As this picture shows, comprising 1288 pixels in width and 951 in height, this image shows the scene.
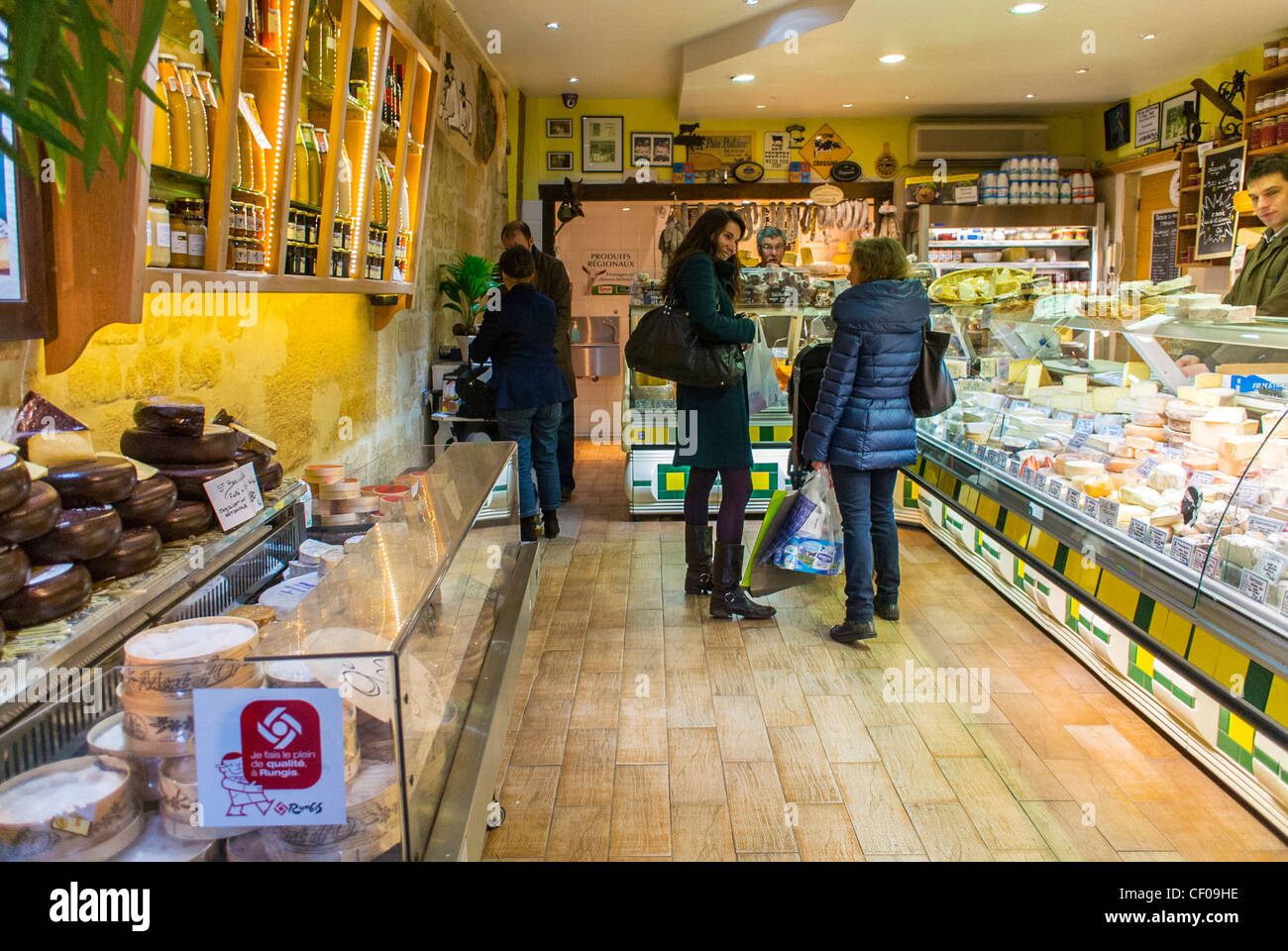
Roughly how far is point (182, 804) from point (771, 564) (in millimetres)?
3230

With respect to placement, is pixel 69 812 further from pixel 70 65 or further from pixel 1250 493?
pixel 1250 493

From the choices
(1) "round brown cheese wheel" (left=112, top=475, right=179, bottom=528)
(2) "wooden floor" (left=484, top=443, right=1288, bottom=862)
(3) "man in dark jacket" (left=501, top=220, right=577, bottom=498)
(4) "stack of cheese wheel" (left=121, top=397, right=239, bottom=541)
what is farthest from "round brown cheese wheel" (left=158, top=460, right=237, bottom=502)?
(3) "man in dark jacket" (left=501, top=220, right=577, bottom=498)

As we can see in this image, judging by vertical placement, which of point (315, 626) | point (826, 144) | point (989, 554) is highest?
point (826, 144)

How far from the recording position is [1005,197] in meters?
9.88

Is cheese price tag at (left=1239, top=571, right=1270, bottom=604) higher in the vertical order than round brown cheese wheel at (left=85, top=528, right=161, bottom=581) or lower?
lower

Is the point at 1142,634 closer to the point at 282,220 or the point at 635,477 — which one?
the point at 282,220

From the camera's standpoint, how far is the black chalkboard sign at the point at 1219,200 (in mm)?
7559

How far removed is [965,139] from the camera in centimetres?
1002

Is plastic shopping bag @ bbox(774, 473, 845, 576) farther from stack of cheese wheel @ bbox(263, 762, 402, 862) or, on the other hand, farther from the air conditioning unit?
the air conditioning unit

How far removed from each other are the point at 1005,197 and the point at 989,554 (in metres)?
6.63

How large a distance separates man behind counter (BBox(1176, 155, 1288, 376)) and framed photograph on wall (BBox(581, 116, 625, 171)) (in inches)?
270

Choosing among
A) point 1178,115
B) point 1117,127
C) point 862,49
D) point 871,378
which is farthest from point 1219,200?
point 871,378

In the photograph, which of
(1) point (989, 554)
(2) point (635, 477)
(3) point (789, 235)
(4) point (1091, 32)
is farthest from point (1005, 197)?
(1) point (989, 554)

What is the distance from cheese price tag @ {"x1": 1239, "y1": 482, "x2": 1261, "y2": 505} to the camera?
2871 millimetres
